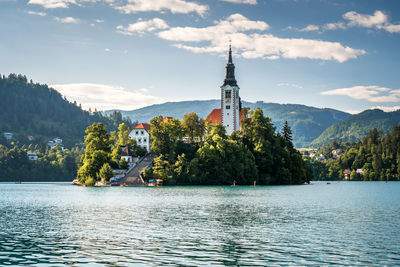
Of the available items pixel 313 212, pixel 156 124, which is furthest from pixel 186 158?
pixel 313 212

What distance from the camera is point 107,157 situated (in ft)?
413

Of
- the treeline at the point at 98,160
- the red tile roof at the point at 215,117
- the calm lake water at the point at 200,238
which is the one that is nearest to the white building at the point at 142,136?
the treeline at the point at 98,160

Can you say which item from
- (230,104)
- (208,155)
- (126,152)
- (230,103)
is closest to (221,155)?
(208,155)

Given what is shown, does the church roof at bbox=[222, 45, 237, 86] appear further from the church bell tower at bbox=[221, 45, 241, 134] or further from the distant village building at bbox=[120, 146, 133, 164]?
the distant village building at bbox=[120, 146, 133, 164]

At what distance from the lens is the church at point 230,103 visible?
465ft

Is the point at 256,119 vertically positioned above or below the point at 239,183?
above

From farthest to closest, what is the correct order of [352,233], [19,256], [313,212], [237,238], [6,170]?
[6,170]
[313,212]
[352,233]
[237,238]
[19,256]

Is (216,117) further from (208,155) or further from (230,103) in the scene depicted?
(208,155)

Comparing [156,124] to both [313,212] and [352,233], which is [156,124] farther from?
[352,233]

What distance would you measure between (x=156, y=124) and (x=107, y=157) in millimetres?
16103

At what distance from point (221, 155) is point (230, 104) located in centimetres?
2736

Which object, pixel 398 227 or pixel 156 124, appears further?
pixel 156 124

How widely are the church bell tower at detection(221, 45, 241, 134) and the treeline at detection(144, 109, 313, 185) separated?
300 inches

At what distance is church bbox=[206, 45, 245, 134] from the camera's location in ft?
465
